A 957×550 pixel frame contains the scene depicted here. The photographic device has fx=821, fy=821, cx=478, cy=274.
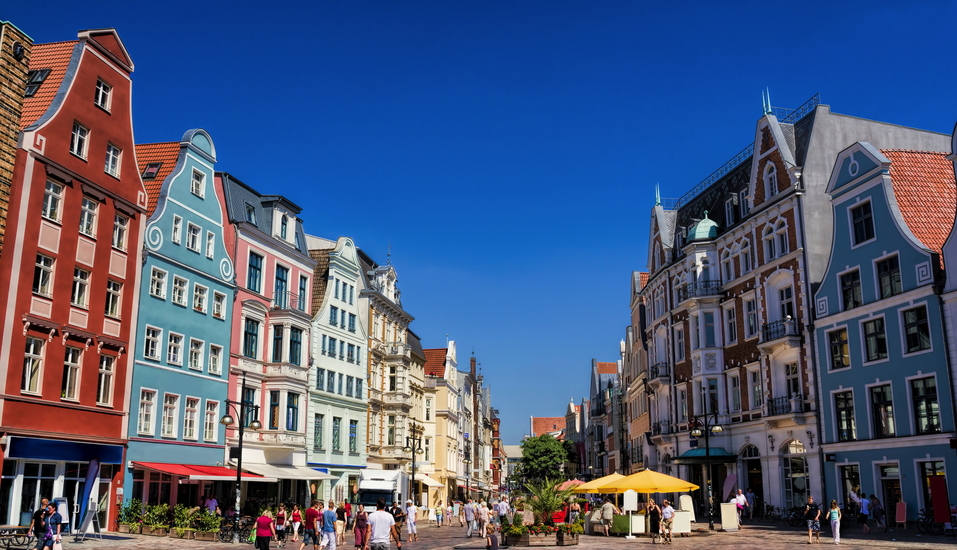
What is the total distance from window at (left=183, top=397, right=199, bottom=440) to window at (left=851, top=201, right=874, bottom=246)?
31.0 meters

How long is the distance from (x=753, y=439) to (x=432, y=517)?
24853 mm

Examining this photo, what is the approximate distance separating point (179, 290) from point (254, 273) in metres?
7.03

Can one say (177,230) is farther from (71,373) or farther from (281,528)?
(281,528)

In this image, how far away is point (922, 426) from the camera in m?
32.7

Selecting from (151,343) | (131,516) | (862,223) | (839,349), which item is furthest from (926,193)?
(131,516)

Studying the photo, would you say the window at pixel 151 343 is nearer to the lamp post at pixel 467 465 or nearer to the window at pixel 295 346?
the window at pixel 295 346

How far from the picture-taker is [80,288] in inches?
1214

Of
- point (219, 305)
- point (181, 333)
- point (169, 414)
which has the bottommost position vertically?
point (169, 414)

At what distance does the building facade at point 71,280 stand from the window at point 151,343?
1.34m

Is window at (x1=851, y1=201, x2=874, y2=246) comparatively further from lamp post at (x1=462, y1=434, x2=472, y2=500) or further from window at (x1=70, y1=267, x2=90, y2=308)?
lamp post at (x1=462, y1=434, x2=472, y2=500)

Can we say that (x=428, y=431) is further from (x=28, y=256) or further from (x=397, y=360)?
(x=28, y=256)

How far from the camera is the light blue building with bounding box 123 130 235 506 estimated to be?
113 ft

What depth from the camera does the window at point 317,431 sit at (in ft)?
159

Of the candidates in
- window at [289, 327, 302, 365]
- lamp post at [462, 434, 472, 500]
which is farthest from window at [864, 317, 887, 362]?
lamp post at [462, 434, 472, 500]
